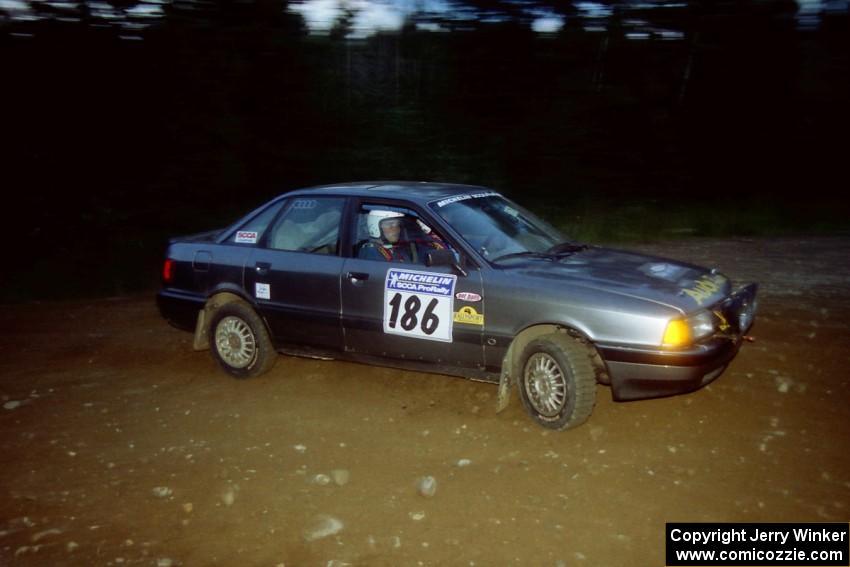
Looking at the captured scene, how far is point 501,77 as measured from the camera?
16.2m

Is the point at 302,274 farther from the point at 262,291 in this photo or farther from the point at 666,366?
the point at 666,366

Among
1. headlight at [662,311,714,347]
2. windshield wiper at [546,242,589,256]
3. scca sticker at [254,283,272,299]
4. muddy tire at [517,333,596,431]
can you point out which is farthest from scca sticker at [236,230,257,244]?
headlight at [662,311,714,347]

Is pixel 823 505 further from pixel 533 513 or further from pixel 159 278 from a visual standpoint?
pixel 159 278

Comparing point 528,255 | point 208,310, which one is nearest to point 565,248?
point 528,255

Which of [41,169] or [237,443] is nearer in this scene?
[237,443]

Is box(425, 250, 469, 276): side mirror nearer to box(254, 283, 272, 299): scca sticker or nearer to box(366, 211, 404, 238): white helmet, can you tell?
box(366, 211, 404, 238): white helmet

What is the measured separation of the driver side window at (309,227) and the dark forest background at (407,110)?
7.98 metres

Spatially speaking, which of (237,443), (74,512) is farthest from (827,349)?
(74,512)

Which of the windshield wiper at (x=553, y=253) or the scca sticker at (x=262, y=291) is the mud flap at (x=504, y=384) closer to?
the windshield wiper at (x=553, y=253)

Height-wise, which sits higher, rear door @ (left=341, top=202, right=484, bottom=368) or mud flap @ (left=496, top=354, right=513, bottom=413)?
rear door @ (left=341, top=202, right=484, bottom=368)

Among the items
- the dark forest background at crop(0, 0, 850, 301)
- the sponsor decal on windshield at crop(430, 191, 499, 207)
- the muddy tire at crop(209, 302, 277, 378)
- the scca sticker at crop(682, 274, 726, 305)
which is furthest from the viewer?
the dark forest background at crop(0, 0, 850, 301)

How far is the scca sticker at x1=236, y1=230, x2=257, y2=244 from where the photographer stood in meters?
6.49

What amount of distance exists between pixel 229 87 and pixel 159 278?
4.96m

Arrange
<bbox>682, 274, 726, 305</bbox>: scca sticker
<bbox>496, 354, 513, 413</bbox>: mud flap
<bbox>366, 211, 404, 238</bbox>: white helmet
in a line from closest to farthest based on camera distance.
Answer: <bbox>682, 274, 726, 305</bbox>: scca sticker < <bbox>496, 354, 513, 413</bbox>: mud flap < <bbox>366, 211, 404, 238</bbox>: white helmet
